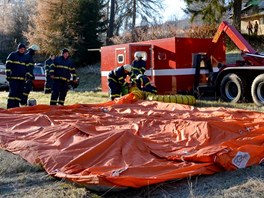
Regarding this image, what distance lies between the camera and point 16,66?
11266 millimetres

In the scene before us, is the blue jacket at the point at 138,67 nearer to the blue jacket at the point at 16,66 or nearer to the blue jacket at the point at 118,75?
the blue jacket at the point at 118,75

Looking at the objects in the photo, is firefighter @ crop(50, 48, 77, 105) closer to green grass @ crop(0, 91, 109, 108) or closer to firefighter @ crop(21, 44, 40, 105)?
firefighter @ crop(21, 44, 40, 105)

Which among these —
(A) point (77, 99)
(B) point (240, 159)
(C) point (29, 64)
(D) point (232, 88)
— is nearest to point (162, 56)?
(D) point (232, 88)

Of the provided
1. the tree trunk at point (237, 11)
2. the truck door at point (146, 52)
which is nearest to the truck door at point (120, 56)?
the truck door at point (146, 52)

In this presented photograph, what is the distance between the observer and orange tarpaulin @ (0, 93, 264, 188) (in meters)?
4.55

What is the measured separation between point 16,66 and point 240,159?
26.0ft

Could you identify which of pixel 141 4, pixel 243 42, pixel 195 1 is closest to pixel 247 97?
pixel 243 42

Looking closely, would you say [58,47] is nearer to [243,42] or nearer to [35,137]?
[243,42]

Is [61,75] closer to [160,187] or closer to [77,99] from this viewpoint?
[77,99]

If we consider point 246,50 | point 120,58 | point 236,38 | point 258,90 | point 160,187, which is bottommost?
point 160,187

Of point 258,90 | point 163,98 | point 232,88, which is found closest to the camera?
point 163,98

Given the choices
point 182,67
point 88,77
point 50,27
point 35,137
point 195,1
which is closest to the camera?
point 35,137

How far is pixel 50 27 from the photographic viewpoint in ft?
98.1

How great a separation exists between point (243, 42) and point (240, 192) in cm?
919
